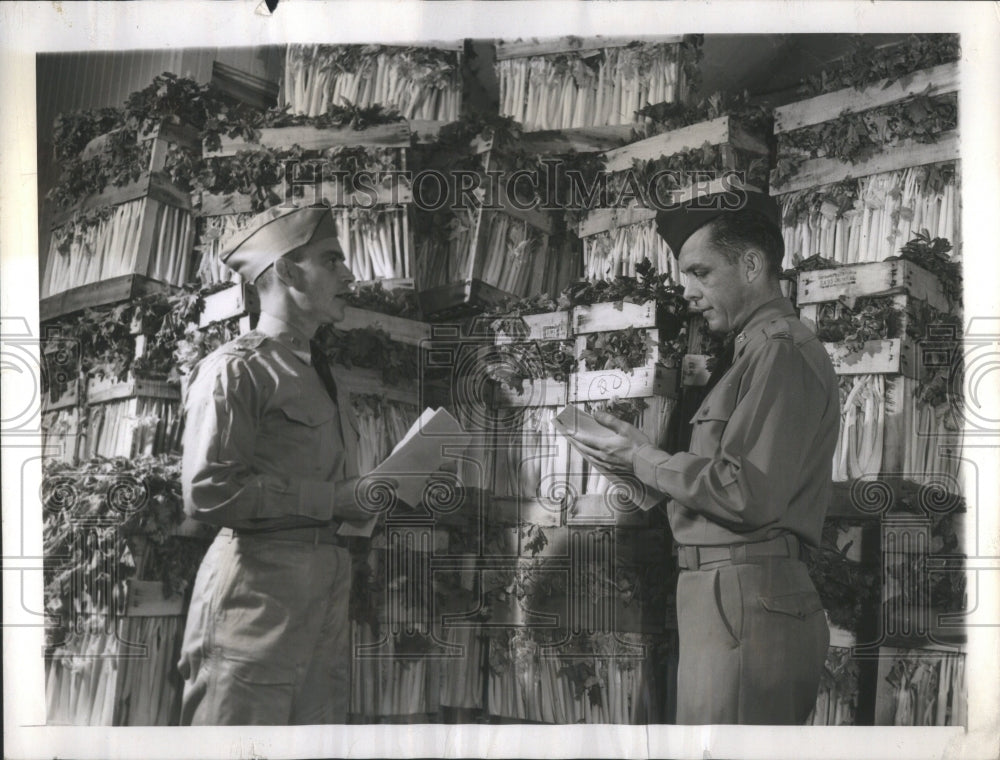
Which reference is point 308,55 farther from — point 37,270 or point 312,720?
point 312,720

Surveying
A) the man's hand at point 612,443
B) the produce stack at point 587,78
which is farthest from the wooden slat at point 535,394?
the produce stack at point 587,78

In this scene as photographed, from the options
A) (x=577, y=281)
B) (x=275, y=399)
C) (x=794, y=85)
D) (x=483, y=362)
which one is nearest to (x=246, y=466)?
(x=275, y=399)

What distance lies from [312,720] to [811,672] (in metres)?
1.90

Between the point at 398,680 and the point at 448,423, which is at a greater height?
the point at 448,423

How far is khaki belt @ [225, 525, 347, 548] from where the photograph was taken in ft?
13.2

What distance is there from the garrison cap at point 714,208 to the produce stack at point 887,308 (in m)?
0.07

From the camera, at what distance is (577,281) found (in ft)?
13.7

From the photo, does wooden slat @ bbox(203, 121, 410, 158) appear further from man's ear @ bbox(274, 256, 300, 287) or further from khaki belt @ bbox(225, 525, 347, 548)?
khaki belt @ bbox(225, 525, 347, 548)

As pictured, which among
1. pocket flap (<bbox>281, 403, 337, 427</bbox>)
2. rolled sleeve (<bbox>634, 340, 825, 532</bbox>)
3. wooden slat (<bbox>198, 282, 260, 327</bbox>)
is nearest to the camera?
rolled sleeve (<bbox>634, 340, 825, 532</bbox>)

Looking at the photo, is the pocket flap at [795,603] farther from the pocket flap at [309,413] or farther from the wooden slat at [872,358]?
the pocket flap at [309,413]

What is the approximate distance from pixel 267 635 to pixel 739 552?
70.3 inches

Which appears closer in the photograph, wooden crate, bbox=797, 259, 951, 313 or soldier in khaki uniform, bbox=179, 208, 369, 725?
soldier in khaki uniform, bbox=179, 208, 369, 725

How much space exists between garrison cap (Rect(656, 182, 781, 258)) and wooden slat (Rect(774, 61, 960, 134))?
0.28m

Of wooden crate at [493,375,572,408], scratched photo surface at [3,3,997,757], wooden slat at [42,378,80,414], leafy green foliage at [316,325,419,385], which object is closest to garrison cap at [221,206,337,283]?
scratched photo surface at [3,3,997,757]
